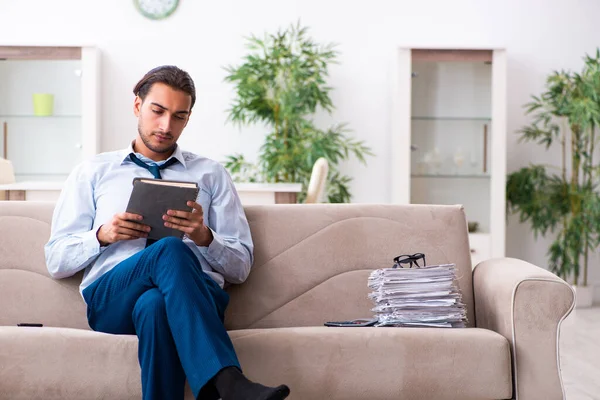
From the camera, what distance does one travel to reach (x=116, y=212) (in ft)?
8.28

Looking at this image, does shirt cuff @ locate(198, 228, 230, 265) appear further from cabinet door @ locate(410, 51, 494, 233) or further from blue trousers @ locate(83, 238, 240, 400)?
cabinet door @ locate(410, 51, 494, 233)

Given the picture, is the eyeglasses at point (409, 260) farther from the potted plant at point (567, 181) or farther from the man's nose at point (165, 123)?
the potted plant at point (567, 181)

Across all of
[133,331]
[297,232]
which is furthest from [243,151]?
[133,331]

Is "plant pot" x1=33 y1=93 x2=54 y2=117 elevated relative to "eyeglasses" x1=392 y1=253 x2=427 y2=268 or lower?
elevated

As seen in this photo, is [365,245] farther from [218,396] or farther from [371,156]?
[371,156]

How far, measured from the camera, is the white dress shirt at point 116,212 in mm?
2432

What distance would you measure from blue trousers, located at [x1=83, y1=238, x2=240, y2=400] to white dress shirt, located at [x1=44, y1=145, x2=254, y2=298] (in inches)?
5.9

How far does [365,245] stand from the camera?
2.72 m

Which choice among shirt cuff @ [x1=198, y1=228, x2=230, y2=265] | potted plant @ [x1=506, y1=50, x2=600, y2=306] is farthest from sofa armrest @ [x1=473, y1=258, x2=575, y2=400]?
potted plant @ [x1=506, y1=50, x2=600, y2=306]

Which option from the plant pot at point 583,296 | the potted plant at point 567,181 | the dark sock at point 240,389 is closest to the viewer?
the dark sock at point 240,389

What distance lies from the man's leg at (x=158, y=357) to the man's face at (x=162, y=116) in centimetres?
66

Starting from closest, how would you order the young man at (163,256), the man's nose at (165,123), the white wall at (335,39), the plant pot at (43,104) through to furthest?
the young man at (163,256) → the man's nose at (165,123) → the plant pot at (43,104) → the white wall at (335,39)

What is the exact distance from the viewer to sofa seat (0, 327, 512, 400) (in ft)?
7.13

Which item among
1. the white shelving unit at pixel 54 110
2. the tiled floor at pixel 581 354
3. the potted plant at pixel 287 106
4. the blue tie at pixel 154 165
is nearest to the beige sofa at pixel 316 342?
the blue tie at pixel 154 165
